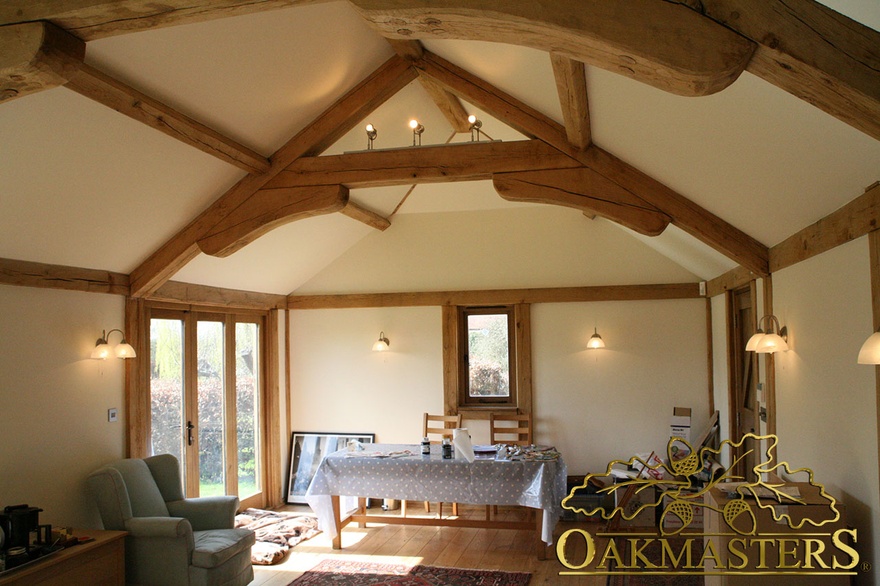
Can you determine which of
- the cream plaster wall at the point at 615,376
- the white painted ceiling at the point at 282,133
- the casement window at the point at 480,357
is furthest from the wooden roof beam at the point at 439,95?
the cream plaster wall at the point at 615,376

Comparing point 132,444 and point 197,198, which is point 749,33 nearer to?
point 197,198

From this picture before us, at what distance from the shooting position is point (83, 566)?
14.6 feet

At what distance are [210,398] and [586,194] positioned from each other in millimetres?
4437

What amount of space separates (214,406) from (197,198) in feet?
8.69

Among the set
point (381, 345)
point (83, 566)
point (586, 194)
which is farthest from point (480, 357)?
point (83, 566)

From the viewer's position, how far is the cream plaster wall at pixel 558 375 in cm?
750

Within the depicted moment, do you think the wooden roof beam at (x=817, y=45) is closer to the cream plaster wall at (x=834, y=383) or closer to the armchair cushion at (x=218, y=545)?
the cream plaster wall at (x=834, y=383)

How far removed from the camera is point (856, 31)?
2.00 meters

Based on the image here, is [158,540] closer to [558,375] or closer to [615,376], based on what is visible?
[558,375]

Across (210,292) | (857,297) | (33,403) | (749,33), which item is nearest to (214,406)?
(210,292)

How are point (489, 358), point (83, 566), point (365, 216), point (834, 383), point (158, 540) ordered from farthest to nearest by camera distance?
1. point (489, 358)
2. point (365, 216)
3. point (158, 540)
4. point (83, 566)
5. point (834, 383)

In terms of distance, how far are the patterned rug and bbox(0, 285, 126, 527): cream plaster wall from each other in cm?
179

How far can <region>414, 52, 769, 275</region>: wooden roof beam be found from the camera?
4.82 metres

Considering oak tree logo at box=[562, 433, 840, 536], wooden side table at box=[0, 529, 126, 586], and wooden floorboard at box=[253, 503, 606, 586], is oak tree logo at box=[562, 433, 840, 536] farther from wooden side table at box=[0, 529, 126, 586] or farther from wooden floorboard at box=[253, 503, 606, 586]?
wooden side table at box=[0, 529, 126, 586]
